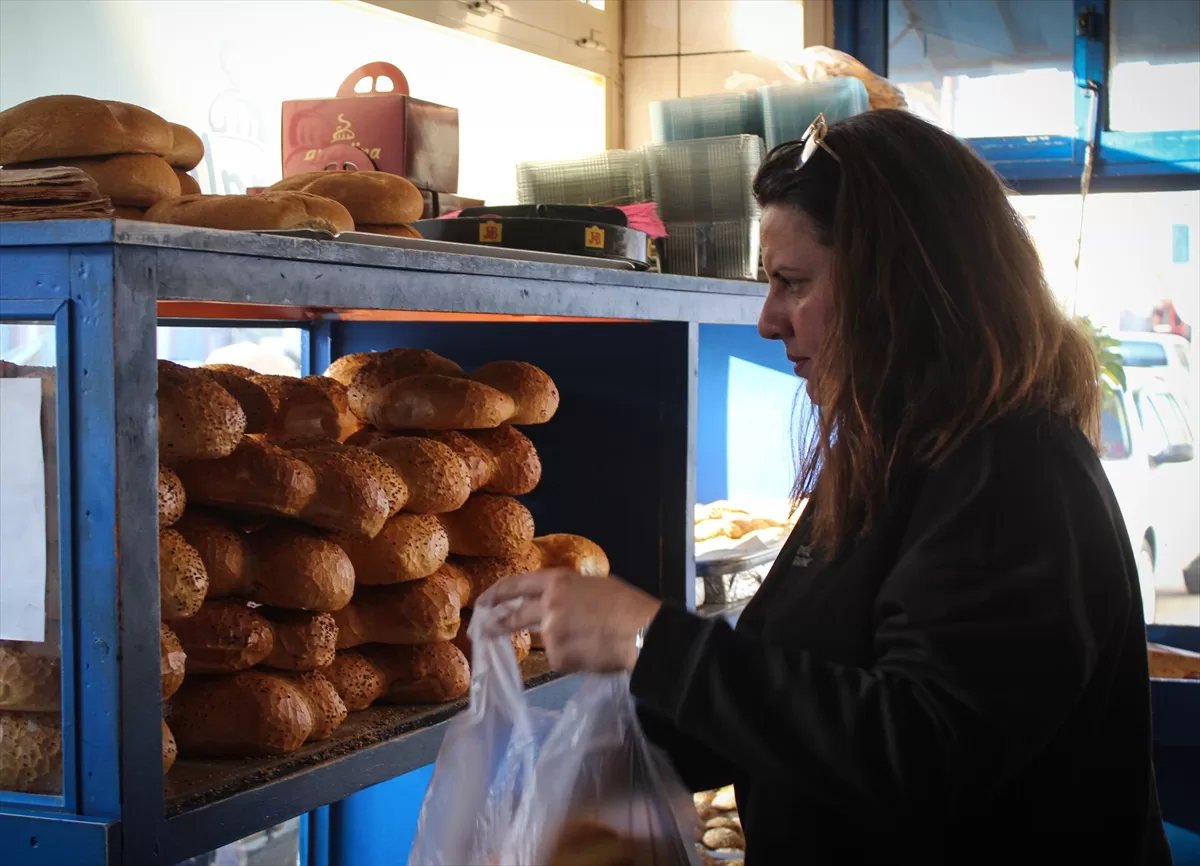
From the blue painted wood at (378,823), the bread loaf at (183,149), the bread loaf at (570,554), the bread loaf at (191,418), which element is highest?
the bread loaf at (183,149)

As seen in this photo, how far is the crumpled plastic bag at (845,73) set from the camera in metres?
2.96

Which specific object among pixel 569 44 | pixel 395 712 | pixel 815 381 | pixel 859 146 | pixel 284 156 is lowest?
pixel 395 712

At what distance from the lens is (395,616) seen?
1577 millimetres

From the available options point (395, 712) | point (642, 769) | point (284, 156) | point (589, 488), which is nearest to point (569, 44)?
point (284, 156)

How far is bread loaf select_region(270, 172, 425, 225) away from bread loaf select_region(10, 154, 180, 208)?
0.19m

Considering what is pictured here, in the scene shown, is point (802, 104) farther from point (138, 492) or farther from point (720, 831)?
point (138, 492)

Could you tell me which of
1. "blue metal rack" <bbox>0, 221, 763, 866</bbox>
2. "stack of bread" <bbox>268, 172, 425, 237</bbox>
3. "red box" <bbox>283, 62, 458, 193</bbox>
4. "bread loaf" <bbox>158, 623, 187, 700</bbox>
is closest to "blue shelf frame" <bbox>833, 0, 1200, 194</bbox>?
"red box" <bbox>283, 62, 458, 193</bbox>

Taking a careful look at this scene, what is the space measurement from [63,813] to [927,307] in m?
0.86

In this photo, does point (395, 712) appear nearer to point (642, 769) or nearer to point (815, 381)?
point (642, 769)

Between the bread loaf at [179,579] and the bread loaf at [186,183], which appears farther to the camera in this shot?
the bread loaf at [186,183]

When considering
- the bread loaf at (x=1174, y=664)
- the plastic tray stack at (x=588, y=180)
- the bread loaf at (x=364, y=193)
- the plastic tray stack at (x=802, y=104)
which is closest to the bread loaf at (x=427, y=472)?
the bread loaf at (x=364, y=193)

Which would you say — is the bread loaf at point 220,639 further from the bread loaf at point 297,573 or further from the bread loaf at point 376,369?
the bread loaf at point 376,369

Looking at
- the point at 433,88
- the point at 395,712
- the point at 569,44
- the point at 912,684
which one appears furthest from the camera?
the point at 569,44

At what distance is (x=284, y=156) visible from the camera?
2463 millimetres
